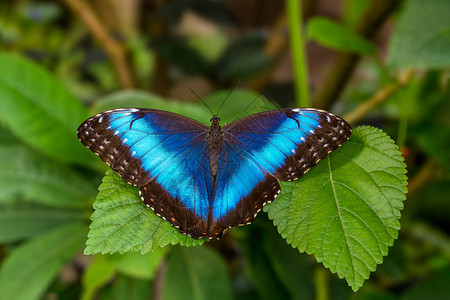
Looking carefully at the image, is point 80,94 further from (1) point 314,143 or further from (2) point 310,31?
(1) point 314,143

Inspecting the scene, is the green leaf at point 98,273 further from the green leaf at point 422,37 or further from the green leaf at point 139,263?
the green leaf at point 422,37

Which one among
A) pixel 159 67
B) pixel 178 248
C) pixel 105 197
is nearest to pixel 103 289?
pixel 178 248

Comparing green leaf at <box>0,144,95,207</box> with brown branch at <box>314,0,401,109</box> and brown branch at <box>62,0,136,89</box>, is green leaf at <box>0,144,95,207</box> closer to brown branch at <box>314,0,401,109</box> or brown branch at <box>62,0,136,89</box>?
brown branch at <box>62,0,136,89</box>

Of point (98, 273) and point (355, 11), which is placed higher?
point (355, 11)

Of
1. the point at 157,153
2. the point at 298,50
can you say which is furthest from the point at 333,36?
the point at 157,153

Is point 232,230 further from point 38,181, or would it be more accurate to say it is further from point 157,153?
point 38,181
